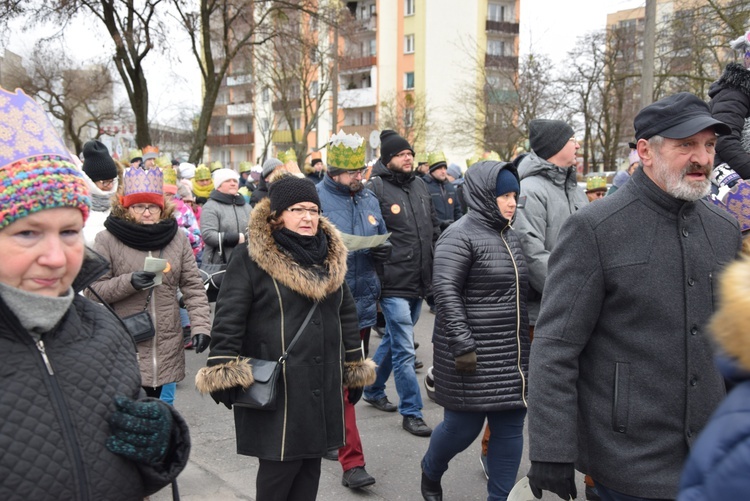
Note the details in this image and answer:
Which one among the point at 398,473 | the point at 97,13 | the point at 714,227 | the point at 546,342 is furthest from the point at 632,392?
the point at 97,13

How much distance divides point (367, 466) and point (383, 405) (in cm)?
124

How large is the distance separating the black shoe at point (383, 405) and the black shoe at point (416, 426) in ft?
1.62

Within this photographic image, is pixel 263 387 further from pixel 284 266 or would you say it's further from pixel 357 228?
pixel 357 228

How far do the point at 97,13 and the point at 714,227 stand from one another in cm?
1938

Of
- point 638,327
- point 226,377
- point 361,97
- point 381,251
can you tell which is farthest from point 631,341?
point 361,97

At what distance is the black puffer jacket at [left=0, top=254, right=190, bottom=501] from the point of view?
1780 mm

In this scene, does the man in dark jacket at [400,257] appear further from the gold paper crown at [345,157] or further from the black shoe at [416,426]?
the gold paper crown at [345,157]

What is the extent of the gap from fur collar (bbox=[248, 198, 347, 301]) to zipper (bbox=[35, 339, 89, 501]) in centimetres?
175

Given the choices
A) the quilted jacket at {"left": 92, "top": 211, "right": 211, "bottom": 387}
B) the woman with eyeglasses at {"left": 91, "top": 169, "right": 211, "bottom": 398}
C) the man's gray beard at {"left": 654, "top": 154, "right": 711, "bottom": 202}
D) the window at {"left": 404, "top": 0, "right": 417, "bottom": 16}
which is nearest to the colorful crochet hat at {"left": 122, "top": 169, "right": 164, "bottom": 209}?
the woman with eyeglasses at {"left": 91, "top": 169, "right": 211, "bottom": 398}

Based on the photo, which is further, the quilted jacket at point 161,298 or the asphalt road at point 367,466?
the asphalt road at point 367,466

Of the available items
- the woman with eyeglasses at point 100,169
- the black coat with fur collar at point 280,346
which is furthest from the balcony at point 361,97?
the black coat with fur collar at point 280,346

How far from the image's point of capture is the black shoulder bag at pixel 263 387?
3.45 meters

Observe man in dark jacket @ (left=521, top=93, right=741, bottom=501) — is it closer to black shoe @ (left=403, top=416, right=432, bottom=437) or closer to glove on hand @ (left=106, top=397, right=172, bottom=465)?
glove on hand @ (left=106, top=397, right=172, bottom=465)

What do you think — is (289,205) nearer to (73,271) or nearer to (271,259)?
(271,259)
